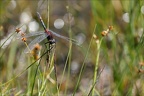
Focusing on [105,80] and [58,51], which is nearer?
[105,80]

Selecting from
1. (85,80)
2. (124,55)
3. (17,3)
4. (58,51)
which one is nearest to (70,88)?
(85,80)

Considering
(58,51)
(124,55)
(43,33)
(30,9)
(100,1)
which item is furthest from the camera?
(30,9)

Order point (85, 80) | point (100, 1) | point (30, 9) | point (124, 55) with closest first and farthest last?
point (124, 55) < point (85, 80) < point (100, 1) < point (30, 9)

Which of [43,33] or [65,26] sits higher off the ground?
[65,26]

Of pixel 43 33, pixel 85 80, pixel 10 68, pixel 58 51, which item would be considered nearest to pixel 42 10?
pixel 58 51

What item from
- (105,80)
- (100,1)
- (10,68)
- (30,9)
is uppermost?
(30,9)

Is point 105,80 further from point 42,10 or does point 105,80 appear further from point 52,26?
point 52,26

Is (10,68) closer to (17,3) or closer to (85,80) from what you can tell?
(85,80)
